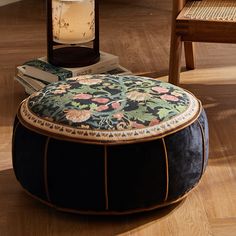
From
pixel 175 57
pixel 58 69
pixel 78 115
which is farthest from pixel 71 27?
pixel 78 115

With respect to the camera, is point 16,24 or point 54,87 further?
point 16,24

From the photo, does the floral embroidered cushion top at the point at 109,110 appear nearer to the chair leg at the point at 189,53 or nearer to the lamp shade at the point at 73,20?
the lamp shade at the point at 73,20

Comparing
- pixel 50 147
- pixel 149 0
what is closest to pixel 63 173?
pixel 50 147

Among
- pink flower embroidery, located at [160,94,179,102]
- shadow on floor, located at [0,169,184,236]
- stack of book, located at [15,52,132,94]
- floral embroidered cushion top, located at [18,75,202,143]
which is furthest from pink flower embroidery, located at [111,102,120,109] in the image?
stack of book, located at [15,52,132,94]

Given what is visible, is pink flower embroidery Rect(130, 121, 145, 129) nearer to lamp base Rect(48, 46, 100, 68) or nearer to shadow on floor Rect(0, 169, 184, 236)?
shadow on floor Rect(0, 169, 184, 236)

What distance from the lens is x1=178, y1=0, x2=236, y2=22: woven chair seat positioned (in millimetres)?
2057

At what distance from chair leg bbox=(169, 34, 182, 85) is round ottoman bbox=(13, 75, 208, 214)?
0.48m

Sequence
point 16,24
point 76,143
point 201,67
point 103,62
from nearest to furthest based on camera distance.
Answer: point 76,143
point 103,62
point 201,67
point 16,24

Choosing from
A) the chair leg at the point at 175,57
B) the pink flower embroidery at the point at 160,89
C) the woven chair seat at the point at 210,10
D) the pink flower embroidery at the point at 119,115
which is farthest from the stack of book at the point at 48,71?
the pink flower embroidery at the point at 119,115

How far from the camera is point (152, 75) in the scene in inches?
101

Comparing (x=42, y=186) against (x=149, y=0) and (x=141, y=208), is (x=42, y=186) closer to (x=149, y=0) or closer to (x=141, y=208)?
(x=141, y=208)

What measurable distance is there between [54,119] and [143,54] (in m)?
1.28

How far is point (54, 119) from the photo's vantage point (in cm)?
157

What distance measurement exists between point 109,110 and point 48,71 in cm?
75
